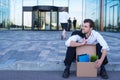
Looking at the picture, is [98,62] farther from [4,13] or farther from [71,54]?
[4,13]

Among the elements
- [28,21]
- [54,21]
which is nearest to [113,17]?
[54,21]

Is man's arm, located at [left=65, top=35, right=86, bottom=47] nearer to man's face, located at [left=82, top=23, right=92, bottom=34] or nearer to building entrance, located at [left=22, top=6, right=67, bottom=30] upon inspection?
man's face, located at [left=82, top=23, right=92, bottom=34]

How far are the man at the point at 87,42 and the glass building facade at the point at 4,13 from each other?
28.6m

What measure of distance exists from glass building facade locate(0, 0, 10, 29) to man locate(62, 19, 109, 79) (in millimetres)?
28592

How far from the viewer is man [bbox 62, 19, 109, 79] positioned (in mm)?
6883

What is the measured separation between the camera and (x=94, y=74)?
6984 mm

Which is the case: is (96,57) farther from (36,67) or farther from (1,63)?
(1,63)

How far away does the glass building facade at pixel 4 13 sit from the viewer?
115 feet

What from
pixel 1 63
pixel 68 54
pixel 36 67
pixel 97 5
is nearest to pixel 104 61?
pixel 68 54

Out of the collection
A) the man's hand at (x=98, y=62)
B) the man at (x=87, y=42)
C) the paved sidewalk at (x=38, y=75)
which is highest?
the man at (x=87, y=42)

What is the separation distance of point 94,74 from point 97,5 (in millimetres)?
27914

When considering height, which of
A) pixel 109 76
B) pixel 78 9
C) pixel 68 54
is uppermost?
pixel 78 9

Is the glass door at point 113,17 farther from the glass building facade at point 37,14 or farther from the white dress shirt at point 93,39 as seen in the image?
the white dress shirt at point 93,39

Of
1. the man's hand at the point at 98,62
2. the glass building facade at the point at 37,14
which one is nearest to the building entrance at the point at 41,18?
the glass building facade at the point at 37,14
